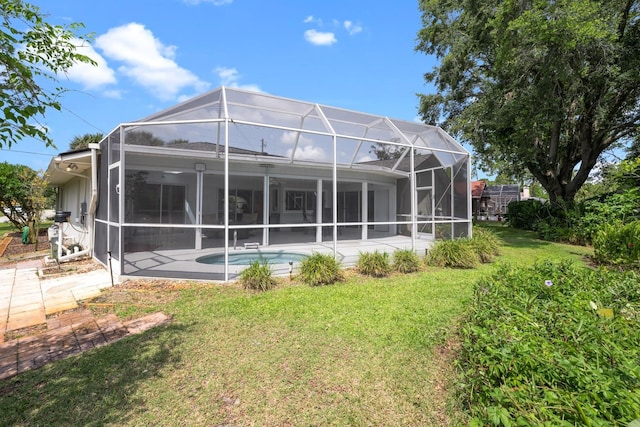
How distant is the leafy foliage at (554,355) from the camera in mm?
1550

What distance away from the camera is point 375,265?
684cm

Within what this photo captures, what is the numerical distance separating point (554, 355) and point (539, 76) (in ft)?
44.2

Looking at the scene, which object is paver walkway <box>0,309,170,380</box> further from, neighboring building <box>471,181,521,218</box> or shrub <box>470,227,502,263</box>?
neighboring building <box>471,181,521,218</box>

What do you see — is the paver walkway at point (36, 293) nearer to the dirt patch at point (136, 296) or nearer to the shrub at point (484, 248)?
the dirt patch at point (136, 296)

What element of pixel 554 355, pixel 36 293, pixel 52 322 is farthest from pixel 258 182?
pixel 554 355

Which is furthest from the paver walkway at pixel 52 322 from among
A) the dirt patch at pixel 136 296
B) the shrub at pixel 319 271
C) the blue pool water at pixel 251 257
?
the shrub at pixel 319 271

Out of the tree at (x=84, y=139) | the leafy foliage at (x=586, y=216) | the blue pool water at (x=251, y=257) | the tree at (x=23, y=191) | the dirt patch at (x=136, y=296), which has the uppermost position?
the tree at (x=84, y=139)

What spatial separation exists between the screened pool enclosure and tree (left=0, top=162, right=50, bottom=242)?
10.1 meters

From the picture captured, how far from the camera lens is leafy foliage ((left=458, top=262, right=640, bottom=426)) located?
5.08 feet

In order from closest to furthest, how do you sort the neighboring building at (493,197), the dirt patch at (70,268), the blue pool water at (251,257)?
the dirt patch at (70,268) < the blue pool water at (251,257) < the neighboring building at (493,197)

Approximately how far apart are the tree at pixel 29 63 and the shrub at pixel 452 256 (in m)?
7.80

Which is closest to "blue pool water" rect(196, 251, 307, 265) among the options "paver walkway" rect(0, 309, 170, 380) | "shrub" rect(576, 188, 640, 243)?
"paver walkway" rect(0, 309, 170, 380)

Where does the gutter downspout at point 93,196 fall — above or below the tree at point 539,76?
below

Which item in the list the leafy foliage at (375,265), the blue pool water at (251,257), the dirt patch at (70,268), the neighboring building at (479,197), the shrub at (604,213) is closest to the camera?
the leafy foliage at (375,265)
